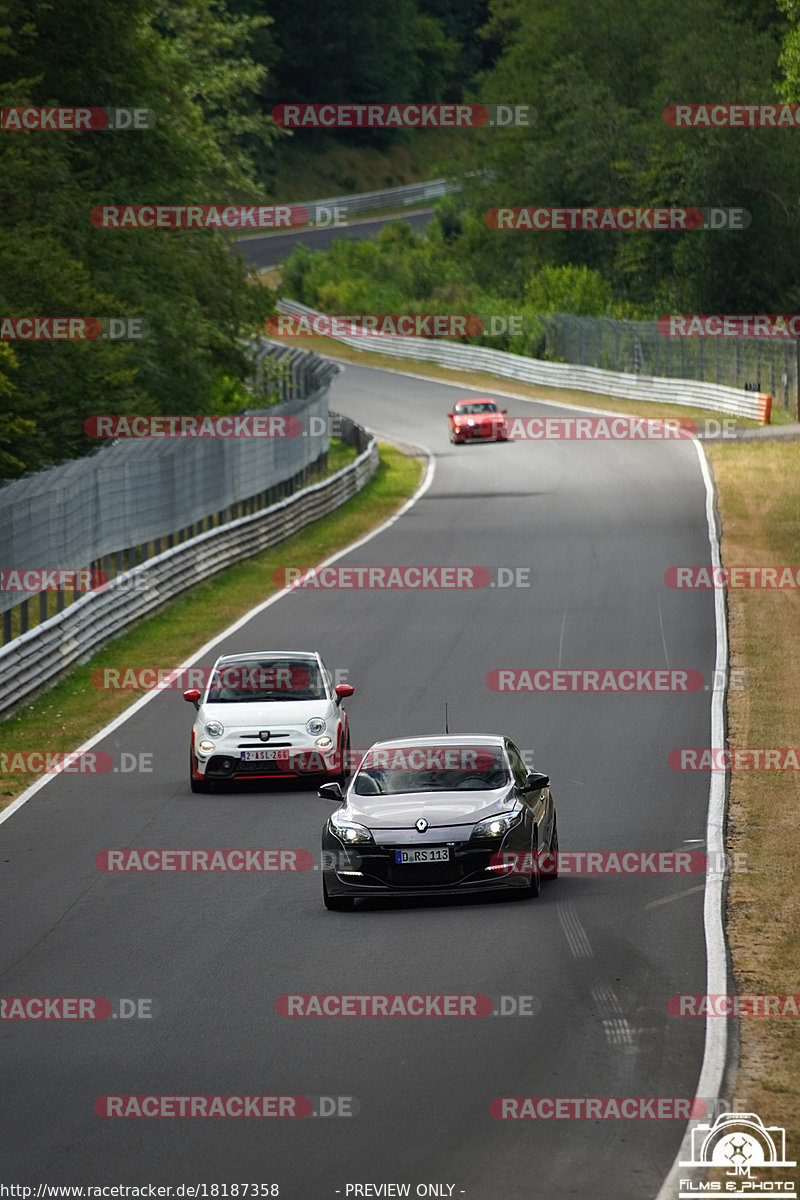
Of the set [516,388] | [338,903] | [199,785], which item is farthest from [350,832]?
[516,388]

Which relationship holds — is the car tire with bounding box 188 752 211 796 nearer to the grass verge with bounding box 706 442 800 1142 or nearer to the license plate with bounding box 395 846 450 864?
the grass verge with bounding box 706 442 800 1142

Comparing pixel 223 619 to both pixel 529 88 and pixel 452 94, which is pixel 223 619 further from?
pixel 452 94

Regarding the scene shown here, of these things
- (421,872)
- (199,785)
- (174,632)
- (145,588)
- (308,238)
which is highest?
(308,238)

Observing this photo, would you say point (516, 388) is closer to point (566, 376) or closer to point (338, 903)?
point (566, 376)

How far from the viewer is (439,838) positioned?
1370 centimetres

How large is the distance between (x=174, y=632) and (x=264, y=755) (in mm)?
11467

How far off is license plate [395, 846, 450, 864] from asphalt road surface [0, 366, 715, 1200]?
1.39 feet

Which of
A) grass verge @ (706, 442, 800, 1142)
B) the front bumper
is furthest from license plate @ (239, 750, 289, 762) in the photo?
the front bumper

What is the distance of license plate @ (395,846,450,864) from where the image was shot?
13.7 metres

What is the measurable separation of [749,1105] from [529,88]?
317 ft

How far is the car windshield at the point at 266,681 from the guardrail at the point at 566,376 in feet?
128

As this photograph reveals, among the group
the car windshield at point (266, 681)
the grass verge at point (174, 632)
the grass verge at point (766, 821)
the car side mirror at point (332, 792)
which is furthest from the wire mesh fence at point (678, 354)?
the car side mirror at point (332, 792)

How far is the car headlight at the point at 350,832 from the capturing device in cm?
1380

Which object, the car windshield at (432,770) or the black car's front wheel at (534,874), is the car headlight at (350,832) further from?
the black car's front wheel at (534,874)
